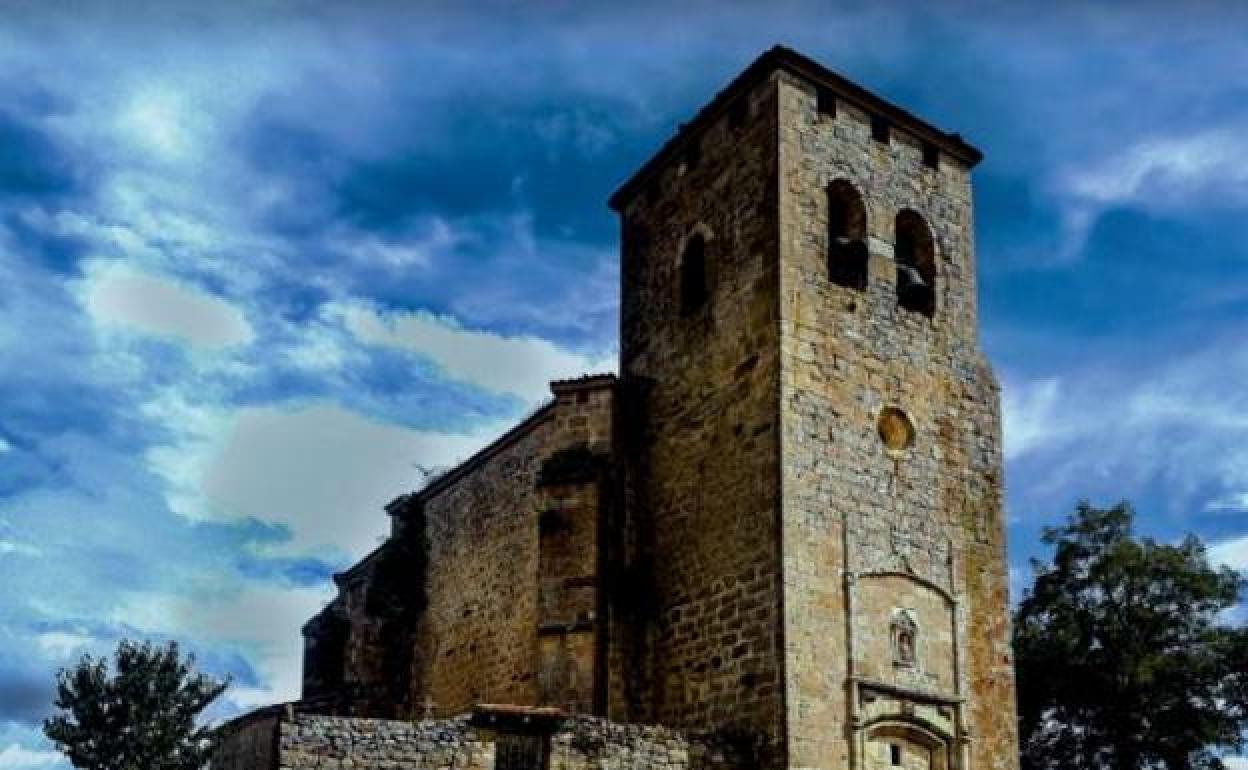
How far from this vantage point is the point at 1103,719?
2883 cm

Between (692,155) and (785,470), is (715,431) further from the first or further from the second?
(692,155)

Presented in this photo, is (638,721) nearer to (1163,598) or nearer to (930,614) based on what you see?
(930,614)

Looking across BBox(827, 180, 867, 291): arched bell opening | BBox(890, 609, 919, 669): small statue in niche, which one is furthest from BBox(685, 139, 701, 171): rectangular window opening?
BBox(890, 609, 919, 669): small statue in niche

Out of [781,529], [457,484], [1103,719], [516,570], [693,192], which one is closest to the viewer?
[781,529]

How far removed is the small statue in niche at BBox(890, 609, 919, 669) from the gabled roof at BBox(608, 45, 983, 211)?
6943mm

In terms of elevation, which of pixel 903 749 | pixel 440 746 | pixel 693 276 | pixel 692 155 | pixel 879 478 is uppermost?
pixel 692 155

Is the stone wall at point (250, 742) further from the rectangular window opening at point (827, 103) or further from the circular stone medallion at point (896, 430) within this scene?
the rectangular window opening at point (827, 103)

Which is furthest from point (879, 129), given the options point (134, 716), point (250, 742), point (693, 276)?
point (134, 716)

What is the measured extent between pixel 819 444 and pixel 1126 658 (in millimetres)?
13676

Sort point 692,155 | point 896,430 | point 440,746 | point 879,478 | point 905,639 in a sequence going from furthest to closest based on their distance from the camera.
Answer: point 692,155 < point 896,430 < point 879,478 < point 905,639 < point 440,746

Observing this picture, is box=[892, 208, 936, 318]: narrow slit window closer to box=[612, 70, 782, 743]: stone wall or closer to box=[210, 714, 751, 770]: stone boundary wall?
box=[612, 70, 782, 743]: stone wall

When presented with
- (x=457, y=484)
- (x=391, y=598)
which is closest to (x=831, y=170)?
(x=457, y=484)

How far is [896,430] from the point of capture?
18906 mm

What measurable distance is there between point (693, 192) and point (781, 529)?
570 centimetres
